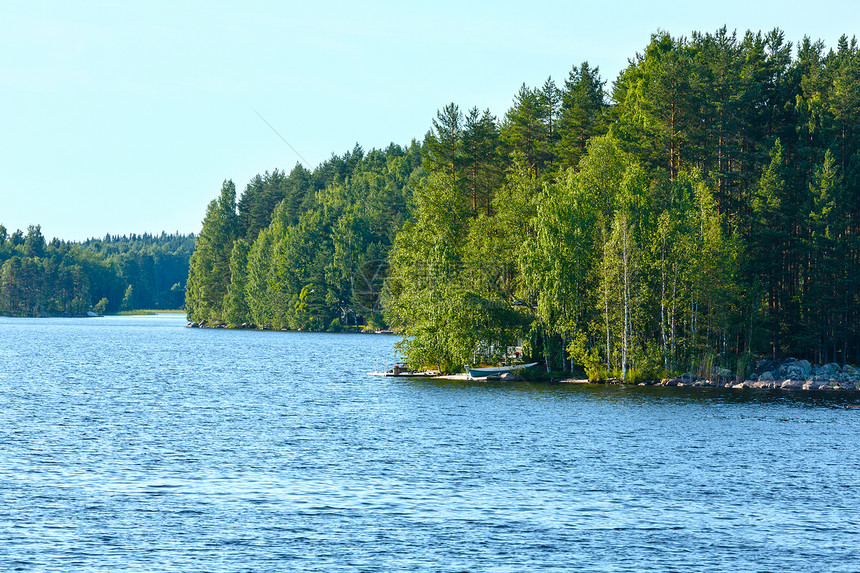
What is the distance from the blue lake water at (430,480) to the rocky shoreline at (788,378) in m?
2.70

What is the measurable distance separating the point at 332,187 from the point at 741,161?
132185mm

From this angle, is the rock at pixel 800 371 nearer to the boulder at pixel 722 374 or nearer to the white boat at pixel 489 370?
the boulder at pixel 722 374

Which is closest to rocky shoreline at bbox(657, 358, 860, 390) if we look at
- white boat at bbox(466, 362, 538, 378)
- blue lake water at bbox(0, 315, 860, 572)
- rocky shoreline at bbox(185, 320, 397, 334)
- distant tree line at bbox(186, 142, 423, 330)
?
blue lake water at bbox(0, 315, 860, 572)

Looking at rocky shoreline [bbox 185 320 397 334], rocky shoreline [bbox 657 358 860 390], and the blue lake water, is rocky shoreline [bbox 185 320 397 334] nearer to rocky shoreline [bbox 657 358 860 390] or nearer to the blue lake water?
rocky shoreline [bbox 657 358 860 390]

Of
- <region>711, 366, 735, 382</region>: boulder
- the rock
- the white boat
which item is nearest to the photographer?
<region>711, 366, 735, 382</region>: boulder

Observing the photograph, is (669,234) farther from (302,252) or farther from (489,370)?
(302,252)

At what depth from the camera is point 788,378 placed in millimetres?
65812

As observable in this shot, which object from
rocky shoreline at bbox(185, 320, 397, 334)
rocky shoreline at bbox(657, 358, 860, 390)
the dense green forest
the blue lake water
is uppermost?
the dense green forest

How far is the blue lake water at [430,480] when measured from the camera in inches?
906

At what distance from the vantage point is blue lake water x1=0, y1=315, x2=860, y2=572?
23000 mm

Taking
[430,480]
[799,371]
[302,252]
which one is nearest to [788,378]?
[799,371]

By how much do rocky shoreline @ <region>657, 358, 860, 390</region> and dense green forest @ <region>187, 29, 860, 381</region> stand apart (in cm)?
135

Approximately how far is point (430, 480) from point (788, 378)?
44.5m

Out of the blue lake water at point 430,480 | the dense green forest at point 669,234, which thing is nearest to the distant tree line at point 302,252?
the dense green forest at point 669,234
